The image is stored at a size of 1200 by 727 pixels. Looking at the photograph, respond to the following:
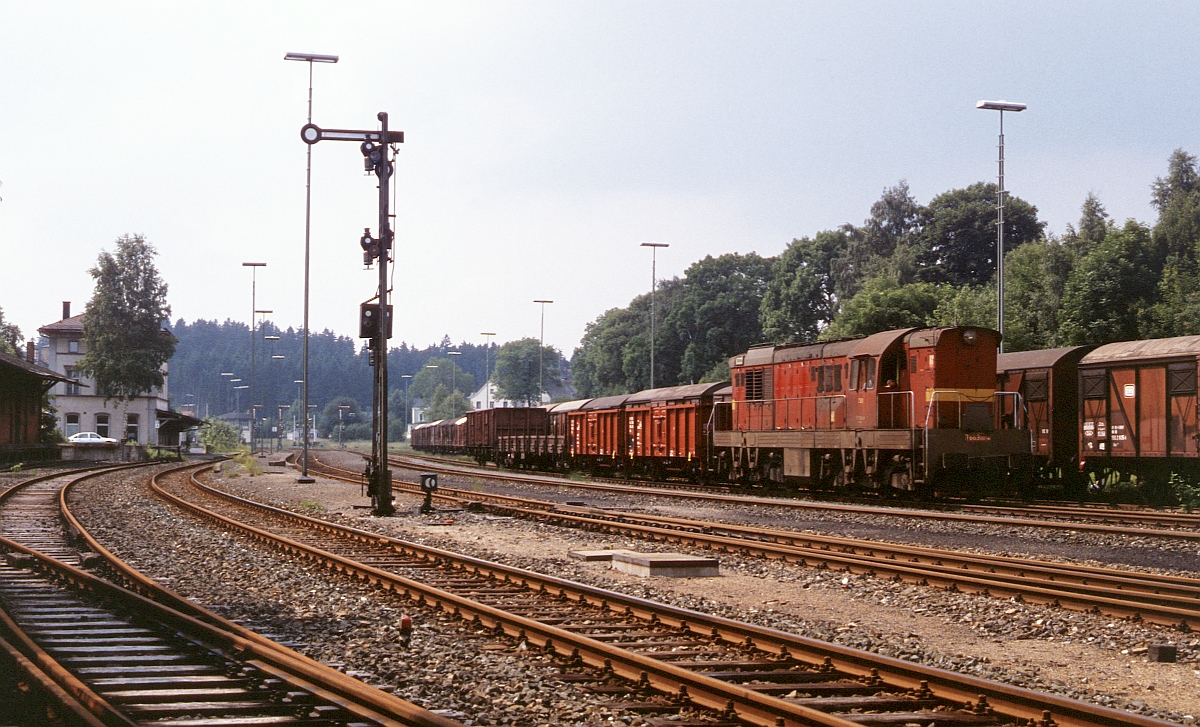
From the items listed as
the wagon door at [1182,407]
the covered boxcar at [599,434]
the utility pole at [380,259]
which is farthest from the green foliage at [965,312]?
the utility pole at [380,259]

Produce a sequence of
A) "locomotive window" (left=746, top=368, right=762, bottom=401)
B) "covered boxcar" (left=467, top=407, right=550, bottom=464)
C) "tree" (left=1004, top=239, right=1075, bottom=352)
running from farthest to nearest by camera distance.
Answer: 1. "covered boxcar" (left=467, top=407, right=550, bottom=464)
2. "tree" (left=1004, top=239, right=1075, bottom=352)
3. "locomotive window" (left=746, top=368, right=762, bottom=401)

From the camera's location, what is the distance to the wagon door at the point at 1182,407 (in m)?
23.2

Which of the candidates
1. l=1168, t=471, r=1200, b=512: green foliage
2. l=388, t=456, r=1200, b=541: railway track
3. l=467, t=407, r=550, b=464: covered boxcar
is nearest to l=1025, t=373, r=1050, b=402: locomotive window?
l=1168, t=471, r=1200, b=512: green foliage

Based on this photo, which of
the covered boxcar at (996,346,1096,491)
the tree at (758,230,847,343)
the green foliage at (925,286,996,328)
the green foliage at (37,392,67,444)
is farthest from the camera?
the tree at (758,230,847,343)

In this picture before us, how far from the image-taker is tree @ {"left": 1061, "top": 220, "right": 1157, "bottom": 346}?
45.8m

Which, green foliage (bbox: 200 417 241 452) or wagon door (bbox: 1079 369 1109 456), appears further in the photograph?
green foliage (bbox: 200 417 241 452)

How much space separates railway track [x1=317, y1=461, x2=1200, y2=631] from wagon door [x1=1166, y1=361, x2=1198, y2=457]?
11.4 metres

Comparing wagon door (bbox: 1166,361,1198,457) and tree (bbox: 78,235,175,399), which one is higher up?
tree (bbox: 78,235,175,399)

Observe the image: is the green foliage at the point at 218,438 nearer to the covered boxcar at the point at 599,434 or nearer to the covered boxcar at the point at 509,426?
the covered boxcar at the point at 509,426

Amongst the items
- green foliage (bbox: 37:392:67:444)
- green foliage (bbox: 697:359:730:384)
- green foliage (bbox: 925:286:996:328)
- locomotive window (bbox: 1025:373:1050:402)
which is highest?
green foliage (bbox: 925:286:996:328)

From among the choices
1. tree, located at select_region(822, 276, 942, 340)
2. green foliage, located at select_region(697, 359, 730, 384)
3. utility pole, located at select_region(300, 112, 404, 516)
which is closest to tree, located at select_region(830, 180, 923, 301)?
green foliage, located at select_region(697, 359, 730, 384)

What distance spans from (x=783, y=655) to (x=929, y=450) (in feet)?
49.7

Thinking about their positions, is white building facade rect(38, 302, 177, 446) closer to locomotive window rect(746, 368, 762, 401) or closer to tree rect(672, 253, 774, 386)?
tree rect(672, 253, 774, 386)

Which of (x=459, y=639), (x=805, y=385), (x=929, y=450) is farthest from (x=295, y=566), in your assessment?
(x=805, y=385)
